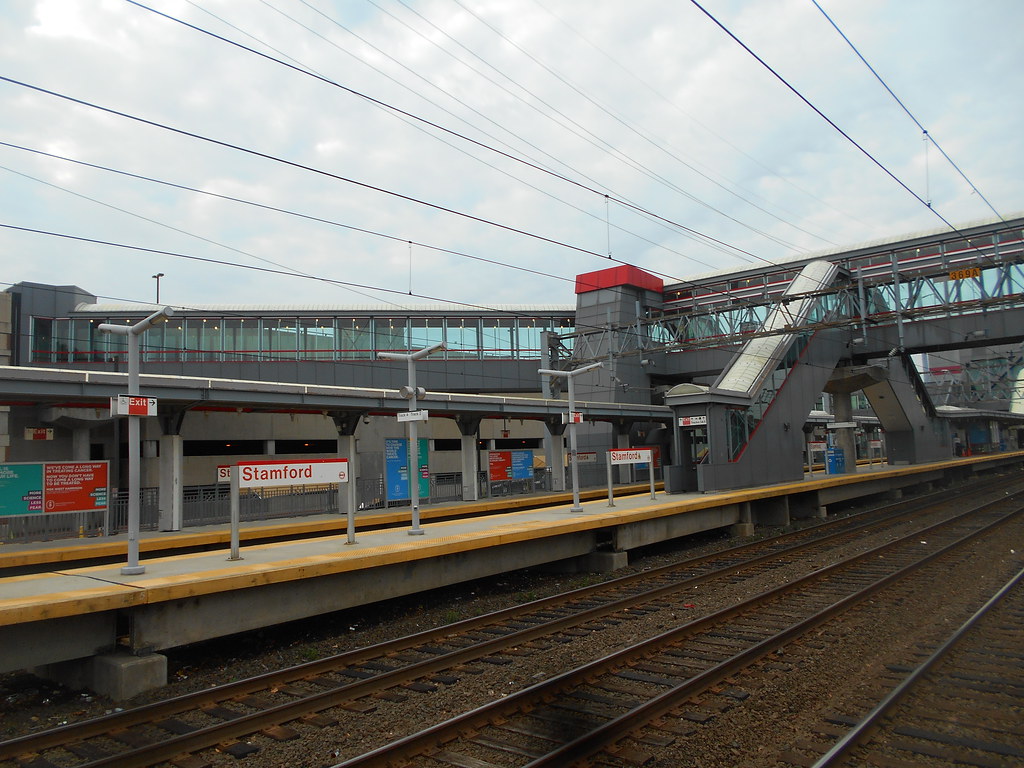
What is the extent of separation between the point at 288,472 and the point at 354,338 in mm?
30363

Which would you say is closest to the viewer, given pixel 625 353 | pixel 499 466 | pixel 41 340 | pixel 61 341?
pixel 499 466

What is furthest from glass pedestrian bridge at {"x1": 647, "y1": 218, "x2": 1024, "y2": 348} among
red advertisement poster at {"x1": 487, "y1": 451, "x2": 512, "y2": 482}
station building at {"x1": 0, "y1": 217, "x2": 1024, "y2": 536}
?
red advertisement poster at {"x1": 487, "y1": 451, "x2": 512, "y2": 482}

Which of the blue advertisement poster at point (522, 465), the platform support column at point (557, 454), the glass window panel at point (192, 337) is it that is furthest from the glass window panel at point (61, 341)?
the platform support column at point (557, 454)

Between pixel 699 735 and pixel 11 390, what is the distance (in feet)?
46.0

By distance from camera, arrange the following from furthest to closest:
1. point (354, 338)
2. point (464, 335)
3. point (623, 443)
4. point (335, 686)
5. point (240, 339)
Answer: point (464, 335) → point (354, 338) → point (240, 339) → point (623, 443) → point (335, 686)

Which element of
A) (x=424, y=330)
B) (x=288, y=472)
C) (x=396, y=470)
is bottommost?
(x=396, y=470)

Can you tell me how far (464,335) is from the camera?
139ft

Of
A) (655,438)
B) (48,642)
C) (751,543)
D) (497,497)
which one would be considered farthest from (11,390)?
(655,438)

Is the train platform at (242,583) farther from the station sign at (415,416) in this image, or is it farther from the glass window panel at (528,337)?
the glass window panel at (528,337)

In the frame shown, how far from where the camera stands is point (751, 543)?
18.2m

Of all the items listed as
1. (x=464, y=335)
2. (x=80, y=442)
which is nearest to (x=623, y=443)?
(x=464, y=335)

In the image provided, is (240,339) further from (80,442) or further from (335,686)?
(335,686)

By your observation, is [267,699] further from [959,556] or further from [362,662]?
[959,556]

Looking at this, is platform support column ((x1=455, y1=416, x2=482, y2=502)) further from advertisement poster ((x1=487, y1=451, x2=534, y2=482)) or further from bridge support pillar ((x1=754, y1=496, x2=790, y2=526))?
bridge support pillar ((x1=754, y1=496, x2=790, y2=526))
